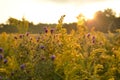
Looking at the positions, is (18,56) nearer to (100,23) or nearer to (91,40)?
(91,40)

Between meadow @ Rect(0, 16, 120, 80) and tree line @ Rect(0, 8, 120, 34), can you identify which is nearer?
meadow @ Rect(0, 16, 120, 80)

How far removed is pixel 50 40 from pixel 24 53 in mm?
582

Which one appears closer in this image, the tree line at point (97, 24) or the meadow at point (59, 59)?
the meadow at point (59, 59)

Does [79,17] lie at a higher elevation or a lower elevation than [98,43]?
higher

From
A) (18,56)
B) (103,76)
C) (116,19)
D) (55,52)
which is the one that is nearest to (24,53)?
(18,56)

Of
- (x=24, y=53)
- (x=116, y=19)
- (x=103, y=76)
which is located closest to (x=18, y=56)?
(x=24, y=53)

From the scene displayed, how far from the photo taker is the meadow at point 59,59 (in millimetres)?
5191

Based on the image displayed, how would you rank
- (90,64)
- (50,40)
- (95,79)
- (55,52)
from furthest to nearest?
(50,40) < (55,52) < (90,64) < (95,79)

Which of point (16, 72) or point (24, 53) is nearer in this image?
point (16, 72)

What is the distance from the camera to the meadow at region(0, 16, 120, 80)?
5191 millimetres

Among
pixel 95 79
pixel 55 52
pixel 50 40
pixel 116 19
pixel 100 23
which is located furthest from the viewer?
pixel 100 23

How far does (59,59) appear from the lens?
529cm

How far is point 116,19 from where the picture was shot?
29484 millimetres

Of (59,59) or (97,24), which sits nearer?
(59,59)
